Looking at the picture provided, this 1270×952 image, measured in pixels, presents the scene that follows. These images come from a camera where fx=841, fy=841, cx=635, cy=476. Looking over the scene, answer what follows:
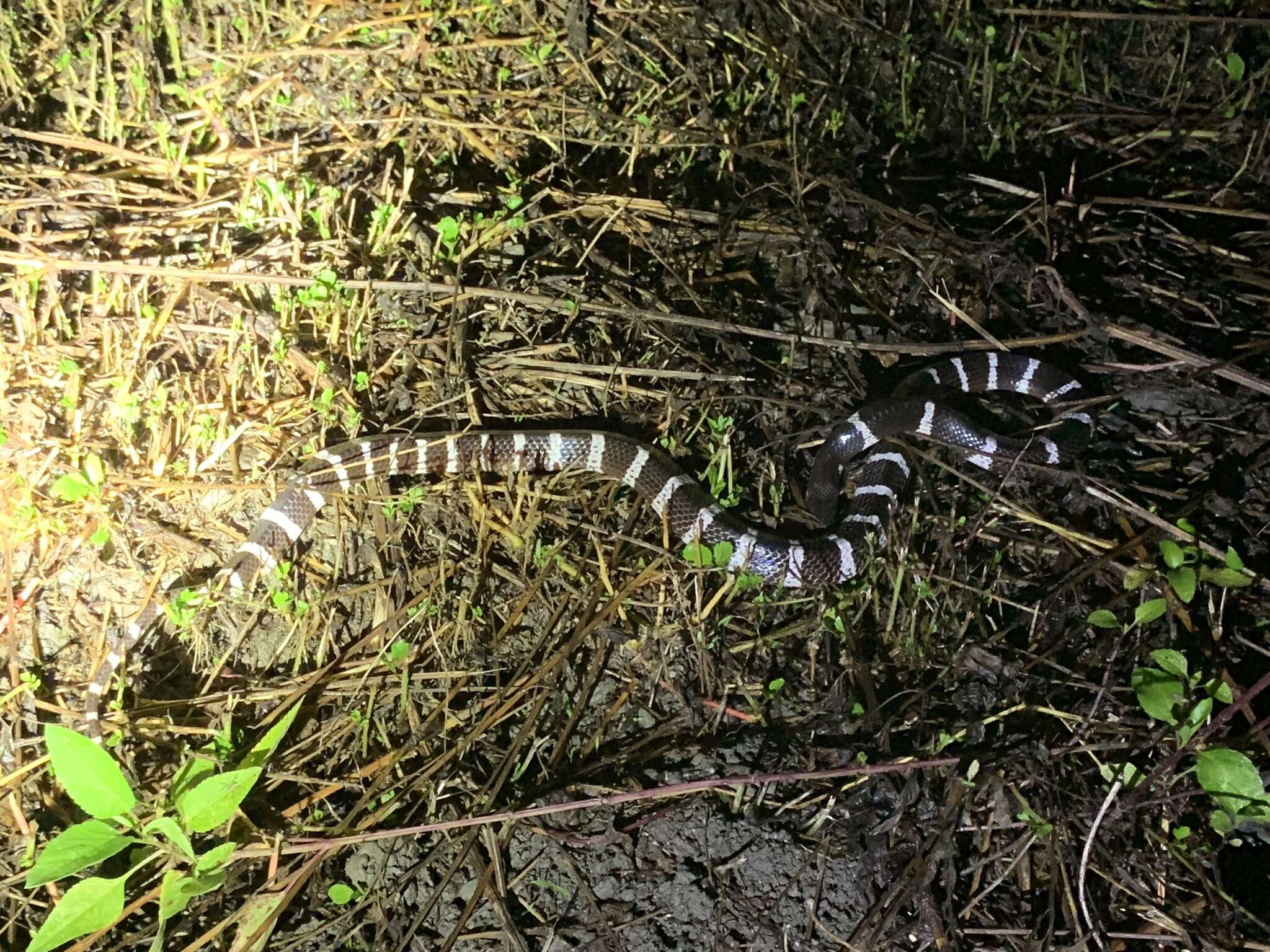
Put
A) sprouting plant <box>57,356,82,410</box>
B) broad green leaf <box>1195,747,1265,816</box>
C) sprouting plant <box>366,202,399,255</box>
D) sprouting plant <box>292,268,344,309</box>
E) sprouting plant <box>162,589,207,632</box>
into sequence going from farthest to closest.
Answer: sprouting plant <box>366,202,399,255</box>, sprouting plant <box>292,268,344,309</box>, sprouting plant <box>57,356,82,410</box>, sprouting plant <box>162,589,207,632</box>, broad green leaf <box>1195,747,1265,816</box>

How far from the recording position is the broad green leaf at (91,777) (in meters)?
2.60

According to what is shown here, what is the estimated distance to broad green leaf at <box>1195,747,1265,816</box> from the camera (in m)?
2.70

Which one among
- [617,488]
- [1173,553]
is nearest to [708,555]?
[617,488]

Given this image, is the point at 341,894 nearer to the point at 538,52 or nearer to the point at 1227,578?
the point at 1227,578

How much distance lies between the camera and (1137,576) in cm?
315

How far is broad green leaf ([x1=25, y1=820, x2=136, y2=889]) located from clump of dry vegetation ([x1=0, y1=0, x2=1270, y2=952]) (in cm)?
6

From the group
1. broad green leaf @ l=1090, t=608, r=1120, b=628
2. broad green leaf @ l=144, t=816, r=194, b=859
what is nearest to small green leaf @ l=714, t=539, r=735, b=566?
broad green leaf @ l=1090, t=608, r=1120, b=628

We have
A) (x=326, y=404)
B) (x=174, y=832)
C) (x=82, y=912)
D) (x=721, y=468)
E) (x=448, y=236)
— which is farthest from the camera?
(x=448, y=236)

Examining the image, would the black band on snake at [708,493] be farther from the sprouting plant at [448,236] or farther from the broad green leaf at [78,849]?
the sprouting plant at [448,236]

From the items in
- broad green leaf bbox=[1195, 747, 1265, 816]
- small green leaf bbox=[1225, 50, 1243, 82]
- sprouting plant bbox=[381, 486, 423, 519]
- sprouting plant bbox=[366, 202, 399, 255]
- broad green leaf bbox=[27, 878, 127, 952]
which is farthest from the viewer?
small green leaf bbox=[1225, 50, 1243, 82]

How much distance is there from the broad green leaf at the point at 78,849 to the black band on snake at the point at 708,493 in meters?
0.67

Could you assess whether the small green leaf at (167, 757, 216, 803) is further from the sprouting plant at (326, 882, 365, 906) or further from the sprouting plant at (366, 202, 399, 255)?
the sprouting plant at (366, 202, 399, 255)

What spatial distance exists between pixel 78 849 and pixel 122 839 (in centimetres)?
12

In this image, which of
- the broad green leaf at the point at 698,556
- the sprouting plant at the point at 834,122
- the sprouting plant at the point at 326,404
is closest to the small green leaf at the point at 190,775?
the sprouting plant at the point at 326,404
